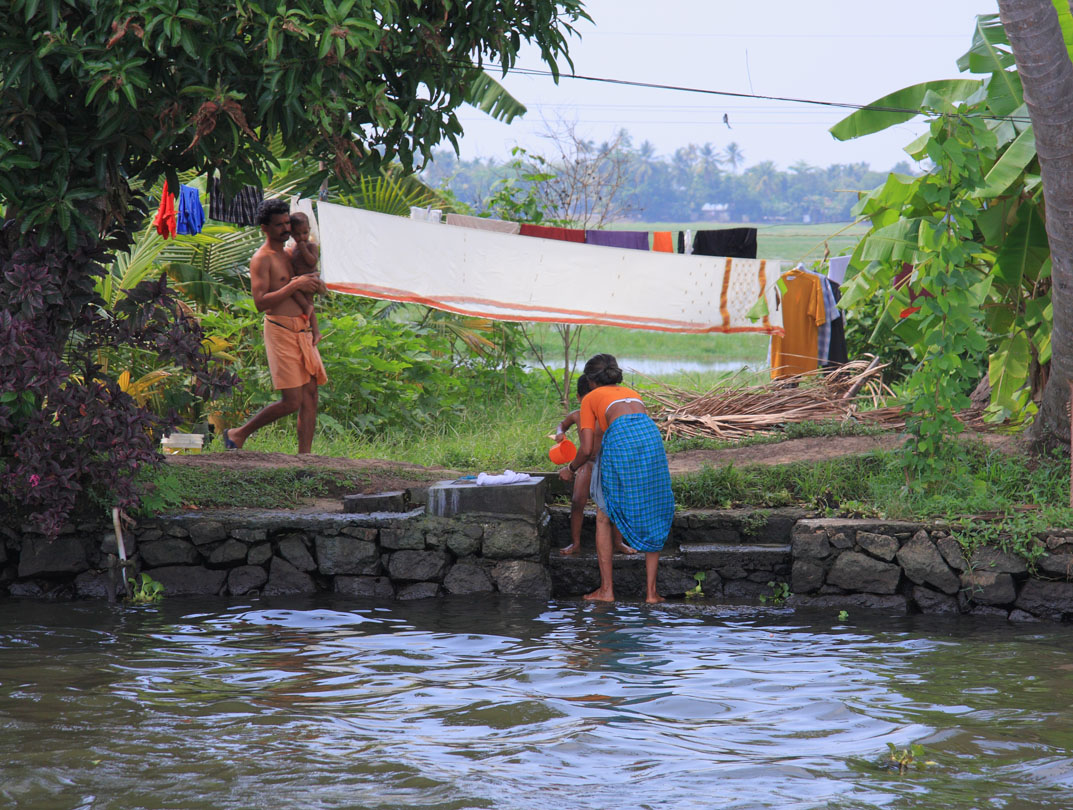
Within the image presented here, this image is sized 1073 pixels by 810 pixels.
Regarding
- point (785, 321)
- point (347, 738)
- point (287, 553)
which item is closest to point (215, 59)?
point (287, 553)

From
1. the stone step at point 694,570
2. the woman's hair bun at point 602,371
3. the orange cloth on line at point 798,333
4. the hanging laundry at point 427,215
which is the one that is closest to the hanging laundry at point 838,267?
the orange cloth on line at point 798,333

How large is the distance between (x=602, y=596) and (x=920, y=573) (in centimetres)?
209

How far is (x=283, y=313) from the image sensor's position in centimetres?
848

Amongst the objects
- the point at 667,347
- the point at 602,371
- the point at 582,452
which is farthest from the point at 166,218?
the point at 667,347

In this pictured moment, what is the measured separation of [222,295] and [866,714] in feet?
30.1

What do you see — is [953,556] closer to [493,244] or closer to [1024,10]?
[1024,10]

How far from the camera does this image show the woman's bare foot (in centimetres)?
728

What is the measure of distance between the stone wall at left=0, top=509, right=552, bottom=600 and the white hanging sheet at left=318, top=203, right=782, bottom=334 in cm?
328

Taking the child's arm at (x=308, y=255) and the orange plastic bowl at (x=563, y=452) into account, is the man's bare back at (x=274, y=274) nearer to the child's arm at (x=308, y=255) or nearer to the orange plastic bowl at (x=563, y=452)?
the child's arm at (x=308, y=255)

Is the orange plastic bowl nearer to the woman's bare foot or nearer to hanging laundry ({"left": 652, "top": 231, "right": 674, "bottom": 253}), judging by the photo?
the woman's bare foot

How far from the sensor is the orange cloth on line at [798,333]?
11.8 meters

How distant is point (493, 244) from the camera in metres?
10.2

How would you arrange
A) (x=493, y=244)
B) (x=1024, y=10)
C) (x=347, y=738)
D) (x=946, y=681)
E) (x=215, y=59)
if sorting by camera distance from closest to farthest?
(x=347, y=738)
(x=946, y=681)
(x=215, y=59)
(x=1024, y=10)
(x=493, y=244)

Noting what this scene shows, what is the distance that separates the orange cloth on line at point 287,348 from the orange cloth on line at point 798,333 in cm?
554
